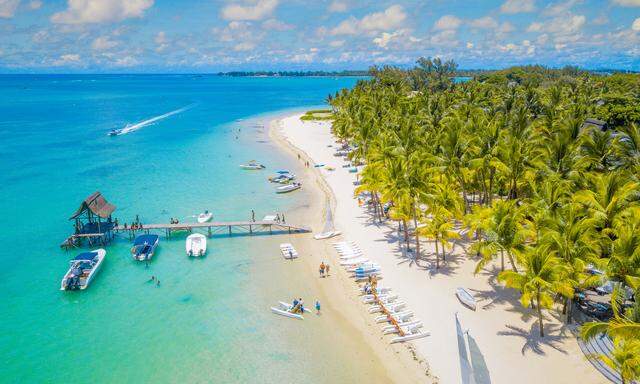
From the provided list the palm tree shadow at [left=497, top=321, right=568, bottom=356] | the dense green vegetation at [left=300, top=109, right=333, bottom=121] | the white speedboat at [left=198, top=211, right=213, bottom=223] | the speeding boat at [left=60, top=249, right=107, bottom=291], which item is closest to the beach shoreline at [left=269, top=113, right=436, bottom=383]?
the palm tree shadow at [left=497, top=321, right=568, bottom=356]

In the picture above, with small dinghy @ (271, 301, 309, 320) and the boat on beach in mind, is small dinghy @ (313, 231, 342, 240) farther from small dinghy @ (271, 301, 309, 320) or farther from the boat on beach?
the boat on beach

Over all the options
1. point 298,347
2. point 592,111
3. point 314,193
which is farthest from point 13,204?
point 592,111

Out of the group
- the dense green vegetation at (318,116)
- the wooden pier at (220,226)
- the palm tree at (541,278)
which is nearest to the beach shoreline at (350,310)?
the wooden pier at (220,226)

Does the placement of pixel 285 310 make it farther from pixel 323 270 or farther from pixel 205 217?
pixel 205 217

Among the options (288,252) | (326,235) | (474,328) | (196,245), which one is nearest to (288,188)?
(326,235)

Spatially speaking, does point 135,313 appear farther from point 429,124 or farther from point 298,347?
point 429,124
